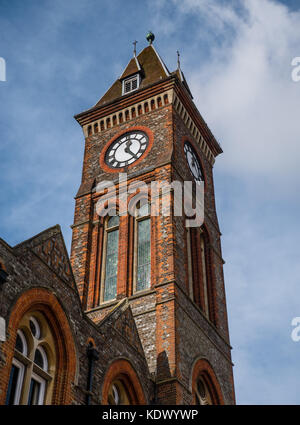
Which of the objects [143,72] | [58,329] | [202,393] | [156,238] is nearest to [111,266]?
[156,238]

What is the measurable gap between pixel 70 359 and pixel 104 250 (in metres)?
11.1

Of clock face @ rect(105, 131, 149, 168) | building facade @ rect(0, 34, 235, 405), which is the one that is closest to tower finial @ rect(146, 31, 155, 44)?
building facade @ rect(0, 34, 235, 405)

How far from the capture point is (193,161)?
30.0 meters

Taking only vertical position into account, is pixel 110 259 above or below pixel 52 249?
above

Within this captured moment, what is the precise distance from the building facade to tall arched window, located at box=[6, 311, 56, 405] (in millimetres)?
30

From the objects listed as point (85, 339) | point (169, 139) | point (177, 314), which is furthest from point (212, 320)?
point (85, 339)

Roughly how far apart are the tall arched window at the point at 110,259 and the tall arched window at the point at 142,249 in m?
0.97

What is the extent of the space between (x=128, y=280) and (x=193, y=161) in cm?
837

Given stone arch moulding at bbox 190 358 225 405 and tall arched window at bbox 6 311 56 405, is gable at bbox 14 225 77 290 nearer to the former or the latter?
tall arched window at bbox 6 311 56 405

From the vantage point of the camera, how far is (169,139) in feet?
90.9

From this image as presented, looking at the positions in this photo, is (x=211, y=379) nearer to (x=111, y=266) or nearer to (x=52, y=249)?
(x=111, y=266)

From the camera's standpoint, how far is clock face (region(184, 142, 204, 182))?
29361 mm

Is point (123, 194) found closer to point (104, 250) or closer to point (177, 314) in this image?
point (104, 250)
